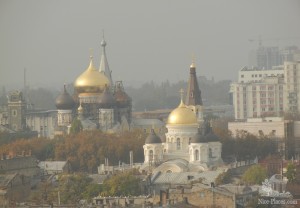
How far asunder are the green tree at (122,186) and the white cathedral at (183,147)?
6.35m

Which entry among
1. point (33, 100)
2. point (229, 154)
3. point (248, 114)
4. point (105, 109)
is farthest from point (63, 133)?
point (33, 100)

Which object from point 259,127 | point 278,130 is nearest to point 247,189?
point 278,130

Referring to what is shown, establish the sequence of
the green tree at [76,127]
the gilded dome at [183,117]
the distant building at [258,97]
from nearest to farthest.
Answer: the gilded dome at [183,117] < the green tree at [76,127] < the distant building at [258,97]

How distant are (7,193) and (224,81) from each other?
194 ft

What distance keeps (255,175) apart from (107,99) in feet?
67.8

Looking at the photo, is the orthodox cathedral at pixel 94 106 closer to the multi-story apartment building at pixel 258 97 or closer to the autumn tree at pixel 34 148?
the autumn tree at pixel 34 148

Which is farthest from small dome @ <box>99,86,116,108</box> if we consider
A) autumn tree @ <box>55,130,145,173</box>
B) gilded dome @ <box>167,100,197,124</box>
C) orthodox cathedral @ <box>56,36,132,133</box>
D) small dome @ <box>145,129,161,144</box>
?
small dome @ <box>145,129,161,144</box>

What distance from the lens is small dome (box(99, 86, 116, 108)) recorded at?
207 ft

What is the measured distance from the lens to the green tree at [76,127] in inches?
2363

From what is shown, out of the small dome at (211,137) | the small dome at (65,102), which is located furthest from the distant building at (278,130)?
the small dome at (65,102)

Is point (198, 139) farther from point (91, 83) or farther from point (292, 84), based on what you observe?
point (292, 84)

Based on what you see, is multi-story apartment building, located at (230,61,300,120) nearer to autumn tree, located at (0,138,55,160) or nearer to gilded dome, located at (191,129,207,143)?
autumn tree, located at (0,138,55,160)

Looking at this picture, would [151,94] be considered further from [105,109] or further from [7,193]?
[7,193]

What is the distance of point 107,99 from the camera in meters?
63.2
